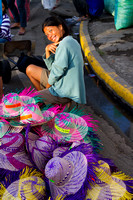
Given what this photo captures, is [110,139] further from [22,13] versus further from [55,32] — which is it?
[22,13]

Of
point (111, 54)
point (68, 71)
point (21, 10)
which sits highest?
point (21, 10)

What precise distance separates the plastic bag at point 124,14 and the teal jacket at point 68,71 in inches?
152

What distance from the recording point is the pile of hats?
149 centimetres

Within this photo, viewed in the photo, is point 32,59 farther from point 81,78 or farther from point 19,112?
point 19,112

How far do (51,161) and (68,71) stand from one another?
3.90ft

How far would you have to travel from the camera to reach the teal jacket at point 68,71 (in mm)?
2398

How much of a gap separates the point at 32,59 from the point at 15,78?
1078 mm

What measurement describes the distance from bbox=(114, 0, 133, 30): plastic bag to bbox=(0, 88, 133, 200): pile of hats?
14.8 ft

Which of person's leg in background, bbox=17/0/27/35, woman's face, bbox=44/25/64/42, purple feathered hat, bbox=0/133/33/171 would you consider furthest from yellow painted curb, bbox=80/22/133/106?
person's leg in background, bbox=17/0/27/35

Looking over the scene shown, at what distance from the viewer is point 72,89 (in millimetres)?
2525

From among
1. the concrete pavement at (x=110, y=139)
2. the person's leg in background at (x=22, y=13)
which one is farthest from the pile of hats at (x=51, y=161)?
the person's leg in background at (x=22, y=13)

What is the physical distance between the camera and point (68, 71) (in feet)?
8.18

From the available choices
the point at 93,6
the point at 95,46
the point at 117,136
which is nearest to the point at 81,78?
the point at 117,136

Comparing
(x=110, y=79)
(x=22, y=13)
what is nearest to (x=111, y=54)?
(x=110, y=79)
